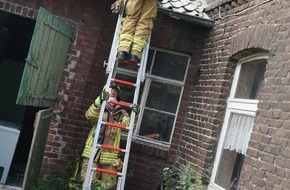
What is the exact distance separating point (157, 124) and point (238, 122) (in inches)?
81.3

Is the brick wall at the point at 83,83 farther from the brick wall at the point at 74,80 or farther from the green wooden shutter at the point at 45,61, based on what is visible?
the green wooden shutter at the point at 45,61

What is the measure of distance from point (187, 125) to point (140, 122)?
0.84m

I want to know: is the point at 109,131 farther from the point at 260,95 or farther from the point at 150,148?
the point at 260,95

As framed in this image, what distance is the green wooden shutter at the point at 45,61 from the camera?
520 cm

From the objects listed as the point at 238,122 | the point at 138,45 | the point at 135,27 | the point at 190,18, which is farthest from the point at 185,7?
the point at 238,122

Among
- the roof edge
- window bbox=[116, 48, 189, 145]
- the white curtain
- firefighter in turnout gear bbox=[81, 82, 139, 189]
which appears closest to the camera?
the white curtain

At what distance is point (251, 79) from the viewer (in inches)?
212

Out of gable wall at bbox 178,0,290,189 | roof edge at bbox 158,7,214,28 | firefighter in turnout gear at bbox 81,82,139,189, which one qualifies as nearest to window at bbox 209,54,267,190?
gable wall at bbox 178,0,290,189

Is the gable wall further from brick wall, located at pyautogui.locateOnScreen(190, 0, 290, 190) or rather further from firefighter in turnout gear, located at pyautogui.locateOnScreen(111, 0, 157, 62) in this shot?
firefighter in turnout gear, located at pyautogui.locateOnScreen(111, 0, 157, 62)

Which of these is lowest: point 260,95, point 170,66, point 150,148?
point 150,148

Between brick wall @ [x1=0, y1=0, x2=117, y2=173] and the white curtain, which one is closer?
the white curtain

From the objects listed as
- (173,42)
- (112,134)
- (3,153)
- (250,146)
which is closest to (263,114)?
(250,146)

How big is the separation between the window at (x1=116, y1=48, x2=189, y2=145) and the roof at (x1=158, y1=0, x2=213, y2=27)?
2.48 feet

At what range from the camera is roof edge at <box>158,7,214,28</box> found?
654cm
